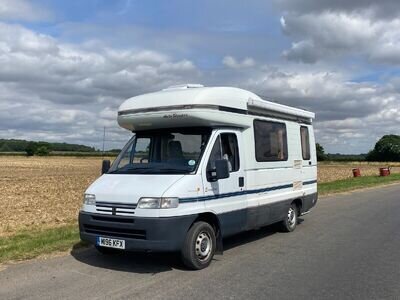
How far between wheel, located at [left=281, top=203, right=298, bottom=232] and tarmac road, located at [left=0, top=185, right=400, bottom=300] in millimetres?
704

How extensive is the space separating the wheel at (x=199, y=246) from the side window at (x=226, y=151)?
3.11 ft

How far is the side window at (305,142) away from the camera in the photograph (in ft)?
38.1

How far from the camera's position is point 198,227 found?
23.7 ft

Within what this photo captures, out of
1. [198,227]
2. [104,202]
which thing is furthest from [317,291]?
[104,202]

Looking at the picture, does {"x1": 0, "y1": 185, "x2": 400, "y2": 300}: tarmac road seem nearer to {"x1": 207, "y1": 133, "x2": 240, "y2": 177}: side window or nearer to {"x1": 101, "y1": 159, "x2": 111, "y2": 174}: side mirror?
{"x1": 101, "y1": 159, "x2": 111, "y2": 174}: side mirror

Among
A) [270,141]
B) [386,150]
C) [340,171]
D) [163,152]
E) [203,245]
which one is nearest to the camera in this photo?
[203,245]

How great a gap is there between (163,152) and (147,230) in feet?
5.45

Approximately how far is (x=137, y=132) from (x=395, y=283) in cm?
480

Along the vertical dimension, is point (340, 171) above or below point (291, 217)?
above

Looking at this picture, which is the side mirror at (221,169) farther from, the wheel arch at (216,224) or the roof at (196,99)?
the roof at (196,99)

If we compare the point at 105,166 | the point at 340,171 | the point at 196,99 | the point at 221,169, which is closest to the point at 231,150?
the point at 221,169

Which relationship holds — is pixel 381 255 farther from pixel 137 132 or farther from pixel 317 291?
pixel 137 132

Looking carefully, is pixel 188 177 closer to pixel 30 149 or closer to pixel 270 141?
pixel 270 141

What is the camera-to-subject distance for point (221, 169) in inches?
296
